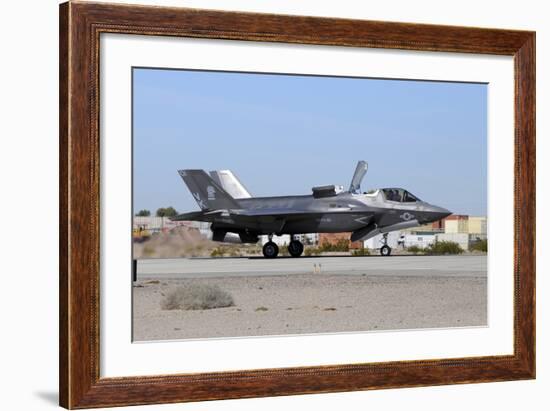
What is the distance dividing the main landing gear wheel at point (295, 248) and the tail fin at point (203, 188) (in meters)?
1.17

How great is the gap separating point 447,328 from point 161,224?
3.16 metres

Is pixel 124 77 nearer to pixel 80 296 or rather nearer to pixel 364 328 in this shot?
pixel 80 296

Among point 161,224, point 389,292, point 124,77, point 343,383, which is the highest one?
point 124,77

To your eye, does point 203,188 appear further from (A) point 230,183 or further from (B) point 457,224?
(B) point 457,224

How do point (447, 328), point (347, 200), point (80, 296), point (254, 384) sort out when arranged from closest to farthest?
point (80, 296), point (254, 384), point (447, 328), point (347, 200)

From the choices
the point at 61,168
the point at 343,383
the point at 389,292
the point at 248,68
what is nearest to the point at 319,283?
the point at 389,292

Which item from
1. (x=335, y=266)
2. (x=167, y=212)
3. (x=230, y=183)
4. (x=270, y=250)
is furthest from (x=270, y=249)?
(x=167, y=212)

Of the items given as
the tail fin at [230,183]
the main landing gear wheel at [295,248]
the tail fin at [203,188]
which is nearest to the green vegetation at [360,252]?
the main landing gear wheel at [295,248]

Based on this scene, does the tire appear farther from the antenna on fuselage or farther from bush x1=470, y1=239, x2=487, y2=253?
bush x1=470, y1=239, x2=487, y2=253

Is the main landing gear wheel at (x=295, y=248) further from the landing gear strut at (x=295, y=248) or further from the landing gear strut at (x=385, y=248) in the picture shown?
the landing gear strut at (x=385, y=248)

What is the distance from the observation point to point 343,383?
9.29 m

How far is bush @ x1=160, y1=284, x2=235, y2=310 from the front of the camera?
368 inches

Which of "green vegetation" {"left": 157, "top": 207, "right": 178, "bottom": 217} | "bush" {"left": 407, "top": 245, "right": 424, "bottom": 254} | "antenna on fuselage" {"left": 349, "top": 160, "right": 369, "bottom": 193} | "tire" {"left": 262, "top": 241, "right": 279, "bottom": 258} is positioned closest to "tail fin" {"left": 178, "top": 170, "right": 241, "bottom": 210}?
"green vegetation" {"left": 157, "top": 207, "right": 178, "bottom": 217}

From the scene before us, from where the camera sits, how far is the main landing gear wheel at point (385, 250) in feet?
36.6
